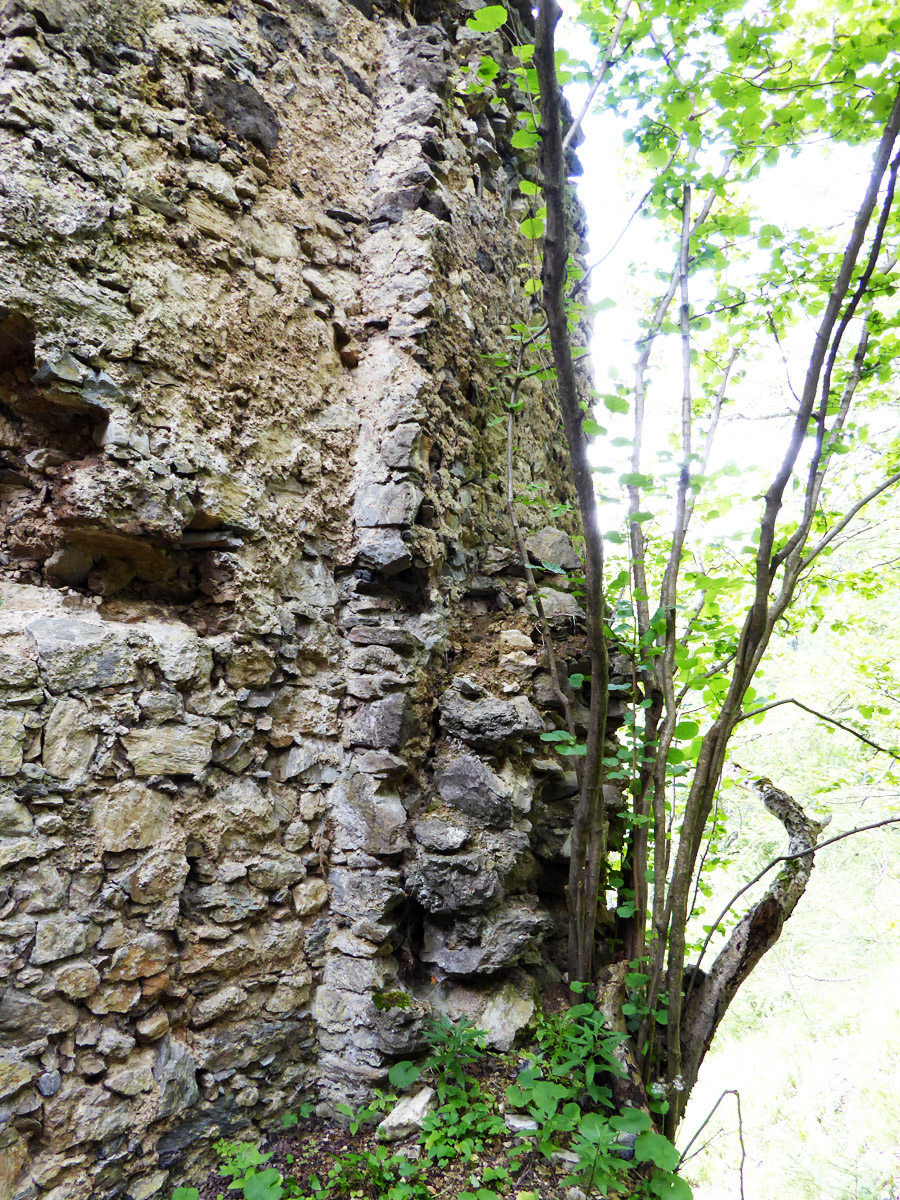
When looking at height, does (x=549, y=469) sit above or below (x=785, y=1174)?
above

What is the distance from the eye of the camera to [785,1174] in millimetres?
7000

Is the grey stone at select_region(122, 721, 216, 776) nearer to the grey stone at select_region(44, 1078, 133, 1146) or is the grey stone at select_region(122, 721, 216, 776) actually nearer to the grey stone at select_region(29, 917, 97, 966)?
the grey stone at select_region(29, 917, 97, 966)

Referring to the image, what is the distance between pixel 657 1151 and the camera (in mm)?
1606

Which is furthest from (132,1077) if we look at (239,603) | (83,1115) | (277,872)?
(239,603)

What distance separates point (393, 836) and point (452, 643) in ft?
2.88

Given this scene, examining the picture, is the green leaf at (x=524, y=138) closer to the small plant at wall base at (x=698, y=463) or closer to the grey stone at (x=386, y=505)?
the small plant at wall base at (x=698, y=463)

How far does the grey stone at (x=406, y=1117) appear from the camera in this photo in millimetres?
1942

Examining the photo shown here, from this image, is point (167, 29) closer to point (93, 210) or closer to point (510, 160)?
point (93, 210)

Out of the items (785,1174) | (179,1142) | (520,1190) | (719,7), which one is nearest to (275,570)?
(179,1142)

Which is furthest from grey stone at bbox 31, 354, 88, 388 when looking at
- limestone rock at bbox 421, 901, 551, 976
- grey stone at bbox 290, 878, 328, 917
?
limestone rock at bbox 421, 901, 551, 976

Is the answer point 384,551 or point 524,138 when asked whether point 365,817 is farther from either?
point 524,138

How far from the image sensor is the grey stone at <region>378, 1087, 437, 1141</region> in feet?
6.37

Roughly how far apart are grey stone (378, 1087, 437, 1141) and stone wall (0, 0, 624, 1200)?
14cm

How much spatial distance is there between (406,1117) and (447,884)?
27.3 inches
